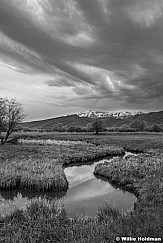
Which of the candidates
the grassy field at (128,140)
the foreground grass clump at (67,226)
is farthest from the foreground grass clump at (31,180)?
the grassy field at (128,140)

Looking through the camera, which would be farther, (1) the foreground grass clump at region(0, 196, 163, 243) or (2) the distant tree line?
(2) the distant tree line

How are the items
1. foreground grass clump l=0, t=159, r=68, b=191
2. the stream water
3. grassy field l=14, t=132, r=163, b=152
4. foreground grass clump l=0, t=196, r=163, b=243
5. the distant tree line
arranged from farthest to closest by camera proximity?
the distant tree line, grassy field l=14, t=132, r=163, b=152, foreground grass clump l=0, t=159, r=68, b=191, the stream water, foreground grass clump l=0, t=196, r=163, b=243

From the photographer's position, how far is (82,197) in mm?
15781

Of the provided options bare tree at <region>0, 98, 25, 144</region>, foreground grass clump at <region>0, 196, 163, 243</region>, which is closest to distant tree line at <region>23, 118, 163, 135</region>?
bare tree at <region>0, 98, 25, 144</region>

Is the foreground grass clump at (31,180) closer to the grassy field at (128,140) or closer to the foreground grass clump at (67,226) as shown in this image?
the foreground grass clump at (67,226)

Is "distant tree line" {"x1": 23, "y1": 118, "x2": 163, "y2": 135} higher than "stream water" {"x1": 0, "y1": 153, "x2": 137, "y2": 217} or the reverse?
higher

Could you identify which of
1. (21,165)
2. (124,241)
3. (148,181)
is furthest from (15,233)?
(21,165)

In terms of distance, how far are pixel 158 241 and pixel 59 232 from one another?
13.5 feet

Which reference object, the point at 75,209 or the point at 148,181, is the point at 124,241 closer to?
the point at 75,209

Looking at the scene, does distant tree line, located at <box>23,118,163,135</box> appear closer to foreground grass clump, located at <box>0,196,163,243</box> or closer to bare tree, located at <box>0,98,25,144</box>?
bare tree, located at <box>0,98,25,144</box>

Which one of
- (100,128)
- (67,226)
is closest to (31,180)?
(67,226)

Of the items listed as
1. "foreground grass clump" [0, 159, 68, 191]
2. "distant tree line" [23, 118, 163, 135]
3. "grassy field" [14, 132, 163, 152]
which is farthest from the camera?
"distant tree line" [23, 118, 163, 135]

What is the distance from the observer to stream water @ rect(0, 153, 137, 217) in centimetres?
1299

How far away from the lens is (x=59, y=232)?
8461mm
